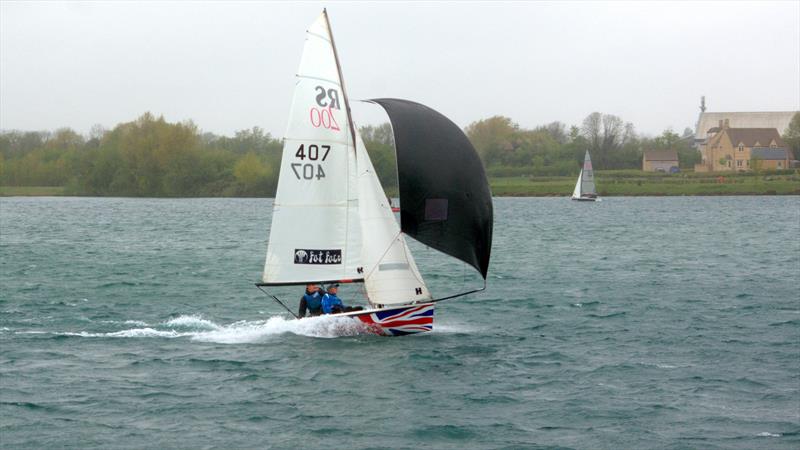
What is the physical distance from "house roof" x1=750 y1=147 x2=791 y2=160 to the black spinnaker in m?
153

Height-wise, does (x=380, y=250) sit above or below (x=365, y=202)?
below

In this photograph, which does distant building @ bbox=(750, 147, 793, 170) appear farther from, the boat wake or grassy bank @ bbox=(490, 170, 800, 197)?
the boat wake

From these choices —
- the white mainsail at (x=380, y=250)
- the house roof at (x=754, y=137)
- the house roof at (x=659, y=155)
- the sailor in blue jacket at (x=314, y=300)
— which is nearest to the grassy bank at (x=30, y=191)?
the house roof at (x=659, y=155)

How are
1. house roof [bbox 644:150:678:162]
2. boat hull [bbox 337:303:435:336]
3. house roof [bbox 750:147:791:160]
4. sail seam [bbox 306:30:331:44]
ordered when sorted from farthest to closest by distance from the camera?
house roof [bbox 644:150:678:162] < house roof [bbox 750:147:791:160] < boat hull [bbox 337:303:435:336] < sail seam [bbox 306:30:331:44]

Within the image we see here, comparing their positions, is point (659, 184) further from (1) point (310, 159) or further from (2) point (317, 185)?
(1) point (310, 159)

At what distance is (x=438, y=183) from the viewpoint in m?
23.7

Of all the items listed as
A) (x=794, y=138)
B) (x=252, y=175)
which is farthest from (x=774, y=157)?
(x=252, y=175)

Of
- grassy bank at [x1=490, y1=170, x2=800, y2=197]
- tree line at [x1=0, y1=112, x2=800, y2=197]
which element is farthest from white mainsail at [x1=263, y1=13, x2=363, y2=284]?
grassy bank at [x1=490, y1=170, x2=800, y2=197]

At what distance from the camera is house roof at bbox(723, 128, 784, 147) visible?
168 metres

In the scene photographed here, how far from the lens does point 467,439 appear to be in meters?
17.6

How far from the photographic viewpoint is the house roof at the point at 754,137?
168m

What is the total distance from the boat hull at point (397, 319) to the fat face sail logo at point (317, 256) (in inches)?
53.4

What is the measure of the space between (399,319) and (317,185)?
376 centimetres

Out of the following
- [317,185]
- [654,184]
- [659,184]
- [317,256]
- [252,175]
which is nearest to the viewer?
[317,185]
